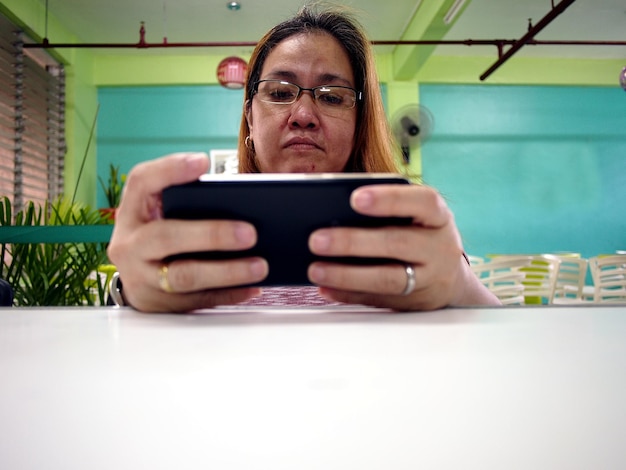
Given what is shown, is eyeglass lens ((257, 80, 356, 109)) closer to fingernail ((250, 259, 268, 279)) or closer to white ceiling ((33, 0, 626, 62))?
fingernail ((250, 259, 268, 279))

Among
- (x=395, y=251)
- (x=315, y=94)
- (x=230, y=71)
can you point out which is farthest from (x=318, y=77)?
(x=230, y=71)

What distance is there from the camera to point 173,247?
0.39 metres

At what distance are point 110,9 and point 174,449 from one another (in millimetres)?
5206

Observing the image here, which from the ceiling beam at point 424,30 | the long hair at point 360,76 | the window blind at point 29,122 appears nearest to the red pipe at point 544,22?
the ceiling beam at point 424,30

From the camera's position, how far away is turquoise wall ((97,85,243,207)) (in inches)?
214

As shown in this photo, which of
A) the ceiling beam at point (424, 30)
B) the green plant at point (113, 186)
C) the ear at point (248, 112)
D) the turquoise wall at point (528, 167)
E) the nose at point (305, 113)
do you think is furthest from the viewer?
the turquoise wall at point (528, 167)

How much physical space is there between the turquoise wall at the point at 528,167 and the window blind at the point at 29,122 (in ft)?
13.3

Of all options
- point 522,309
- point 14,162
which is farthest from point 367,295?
point 14,162

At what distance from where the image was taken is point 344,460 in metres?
0.15

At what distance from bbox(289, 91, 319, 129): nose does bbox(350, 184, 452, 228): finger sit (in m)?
0.74

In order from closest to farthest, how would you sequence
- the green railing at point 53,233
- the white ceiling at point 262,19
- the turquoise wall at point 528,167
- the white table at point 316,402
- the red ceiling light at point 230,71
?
the white table at point 316,402, the green railing at point 53,233, the red ceiling light at point 230,71, the white ceiling at point 262,19, the turquoise wall at point 528,167

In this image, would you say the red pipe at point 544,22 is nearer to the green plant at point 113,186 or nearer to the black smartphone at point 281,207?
the black smartphone at point 281,207

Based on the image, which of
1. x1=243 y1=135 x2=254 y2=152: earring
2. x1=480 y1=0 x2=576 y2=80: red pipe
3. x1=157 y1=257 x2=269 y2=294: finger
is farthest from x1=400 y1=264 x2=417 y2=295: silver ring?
x1=480 y1=0 x2=576 y2=80: red pipe

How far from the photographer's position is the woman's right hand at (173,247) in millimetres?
364
